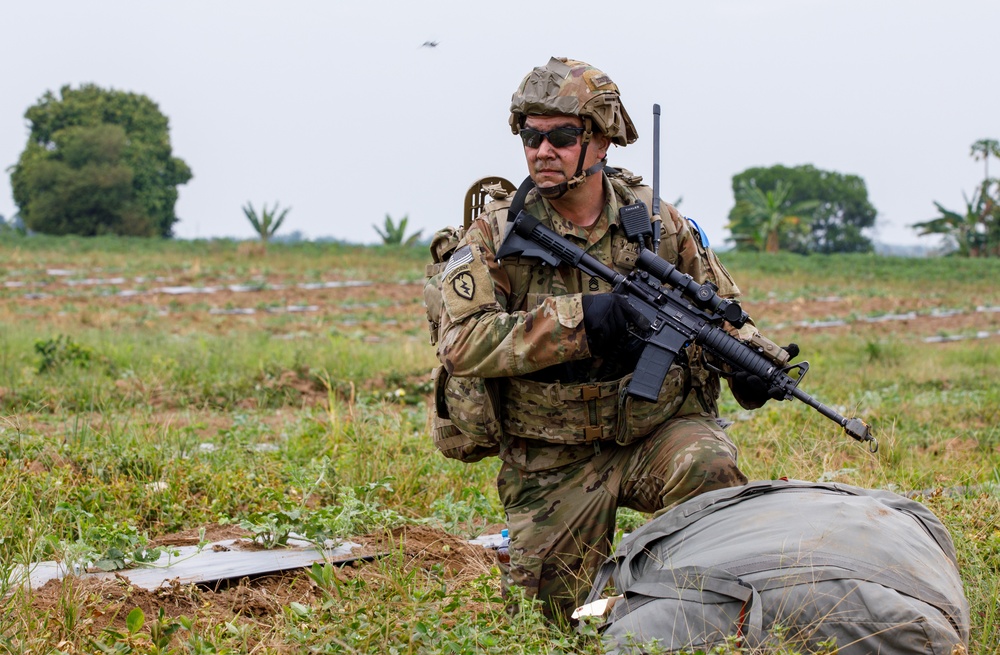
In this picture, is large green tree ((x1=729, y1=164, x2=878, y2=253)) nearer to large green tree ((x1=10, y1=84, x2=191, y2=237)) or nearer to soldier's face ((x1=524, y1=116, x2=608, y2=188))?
large green tree ((x1=10, y1=84, x2=191, y2=237))

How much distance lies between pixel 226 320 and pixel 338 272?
976 cm

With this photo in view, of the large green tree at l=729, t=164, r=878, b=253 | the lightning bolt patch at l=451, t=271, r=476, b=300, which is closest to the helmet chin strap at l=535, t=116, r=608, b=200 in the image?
the lightning bolt patch at l=451, t=271, r=476, b=300

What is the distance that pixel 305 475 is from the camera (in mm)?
4551

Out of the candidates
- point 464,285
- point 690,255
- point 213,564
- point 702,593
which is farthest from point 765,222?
point 702,593

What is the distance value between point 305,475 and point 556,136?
1966 millimetres

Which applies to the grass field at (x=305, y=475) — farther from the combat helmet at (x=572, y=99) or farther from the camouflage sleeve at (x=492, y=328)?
the combat helmet at (x=572, y=99)

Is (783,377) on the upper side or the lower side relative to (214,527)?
upper

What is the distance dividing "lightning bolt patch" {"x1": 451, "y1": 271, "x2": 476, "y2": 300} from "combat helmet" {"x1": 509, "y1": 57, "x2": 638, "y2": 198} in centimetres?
39

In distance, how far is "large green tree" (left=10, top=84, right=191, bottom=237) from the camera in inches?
1806

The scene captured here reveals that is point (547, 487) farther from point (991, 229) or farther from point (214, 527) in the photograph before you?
point (991, 229)

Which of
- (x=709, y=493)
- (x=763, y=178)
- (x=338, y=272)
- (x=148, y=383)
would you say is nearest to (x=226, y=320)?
(x=148, y=383)

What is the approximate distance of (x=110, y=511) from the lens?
4121 millimetres

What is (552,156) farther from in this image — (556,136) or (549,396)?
(549,396)

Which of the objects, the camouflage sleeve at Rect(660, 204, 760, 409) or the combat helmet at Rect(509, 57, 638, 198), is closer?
the combat helmet at Rect(509, 57, 638, 198)
